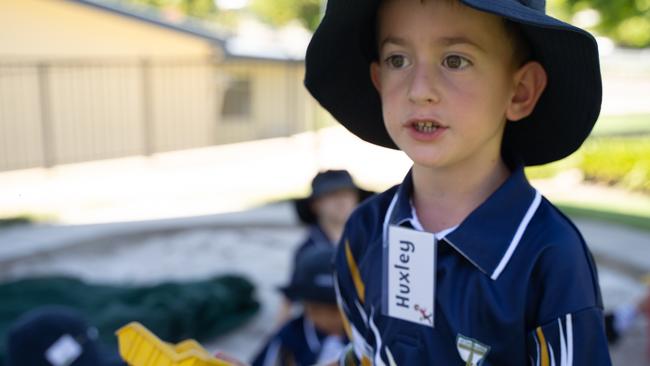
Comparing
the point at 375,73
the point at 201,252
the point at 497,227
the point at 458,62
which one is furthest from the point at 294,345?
the point at 201,252

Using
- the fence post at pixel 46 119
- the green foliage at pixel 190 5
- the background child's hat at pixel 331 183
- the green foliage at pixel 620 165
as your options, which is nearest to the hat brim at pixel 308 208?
the background child's hat at pixel 331 183

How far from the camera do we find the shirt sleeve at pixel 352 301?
153cm

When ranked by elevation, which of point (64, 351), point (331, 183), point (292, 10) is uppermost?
point (292, 10)

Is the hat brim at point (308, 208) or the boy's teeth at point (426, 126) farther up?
the boy's teeth at point (426, 126)

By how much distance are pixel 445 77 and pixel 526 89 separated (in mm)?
212

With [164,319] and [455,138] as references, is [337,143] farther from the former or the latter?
[455,138]

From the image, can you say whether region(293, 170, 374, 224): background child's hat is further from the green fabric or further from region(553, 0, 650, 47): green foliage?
region(553, 0, 650, 47): green foliage

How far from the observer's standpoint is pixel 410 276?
138cm

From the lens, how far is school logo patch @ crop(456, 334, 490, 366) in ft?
4.10

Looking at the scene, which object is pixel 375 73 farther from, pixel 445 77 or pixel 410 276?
pixel 410 276

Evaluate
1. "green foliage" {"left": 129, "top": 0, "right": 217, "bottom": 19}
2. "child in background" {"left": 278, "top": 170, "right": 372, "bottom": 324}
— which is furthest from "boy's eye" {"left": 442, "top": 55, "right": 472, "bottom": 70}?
"green foliage" {"left": 129, "top": 0, "right": 217, "bottom": 19}

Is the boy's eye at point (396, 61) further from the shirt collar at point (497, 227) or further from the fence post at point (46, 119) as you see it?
the fence post at point (46, 119)

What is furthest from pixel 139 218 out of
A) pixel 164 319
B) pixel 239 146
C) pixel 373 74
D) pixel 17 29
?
pixel 239 146

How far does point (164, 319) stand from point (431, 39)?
3.61 m
